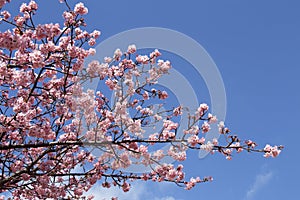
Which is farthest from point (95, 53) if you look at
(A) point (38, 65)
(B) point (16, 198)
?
(B) point (16, 198)

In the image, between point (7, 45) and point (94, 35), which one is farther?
point (94, 35)

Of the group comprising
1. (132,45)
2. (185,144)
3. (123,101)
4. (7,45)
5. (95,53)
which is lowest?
(185,144)

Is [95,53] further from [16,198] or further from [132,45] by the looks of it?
[16,198]

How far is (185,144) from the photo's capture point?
6766 mm

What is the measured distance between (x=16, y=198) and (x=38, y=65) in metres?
4.30

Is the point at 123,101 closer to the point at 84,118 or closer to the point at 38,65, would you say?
the point at 84,118

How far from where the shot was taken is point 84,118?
7594 mm

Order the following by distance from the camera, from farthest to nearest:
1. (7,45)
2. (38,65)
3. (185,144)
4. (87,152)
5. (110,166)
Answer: (87,152)
(110,166)
(185,144)
(38,65)
(7,45)

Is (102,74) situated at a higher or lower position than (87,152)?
higher

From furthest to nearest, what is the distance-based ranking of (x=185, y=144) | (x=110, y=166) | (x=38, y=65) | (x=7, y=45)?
1. (x=110, y=166)
2. (x=185, y=144)
3. (x=38, y=65)
4. (x=7, y=45)

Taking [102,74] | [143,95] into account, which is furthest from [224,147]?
[102,74]

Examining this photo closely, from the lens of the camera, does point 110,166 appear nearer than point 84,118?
No

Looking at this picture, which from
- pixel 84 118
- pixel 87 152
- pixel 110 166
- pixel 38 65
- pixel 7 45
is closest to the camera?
pixel 7 45

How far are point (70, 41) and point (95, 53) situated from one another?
91 centimetres
